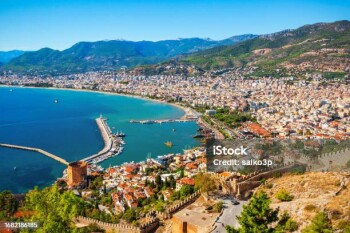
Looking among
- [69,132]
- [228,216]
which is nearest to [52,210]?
[228,216]

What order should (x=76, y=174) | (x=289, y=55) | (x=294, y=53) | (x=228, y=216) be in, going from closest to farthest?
1. (x=228, y=216)
2. (x=76, y=174)
3. (x=294, y=53)
4. (x=289, y=55)

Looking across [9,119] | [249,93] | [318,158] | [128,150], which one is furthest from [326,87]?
[318,158]

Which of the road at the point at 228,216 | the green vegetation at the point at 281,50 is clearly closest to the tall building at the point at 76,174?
the road at the point at 228,216

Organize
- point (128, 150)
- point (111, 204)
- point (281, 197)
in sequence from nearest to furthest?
point (281, 197)
point (111, 204)
point (128, 150)

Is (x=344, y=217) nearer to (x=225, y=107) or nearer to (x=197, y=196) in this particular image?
(x=197, y=196)

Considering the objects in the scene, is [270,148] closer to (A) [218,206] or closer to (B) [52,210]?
(A) [218,206]

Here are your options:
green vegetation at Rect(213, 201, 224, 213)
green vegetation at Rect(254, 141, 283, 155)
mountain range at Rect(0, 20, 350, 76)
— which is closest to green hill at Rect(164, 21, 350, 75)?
mountain range at Rect(0, 20, 350, 76)

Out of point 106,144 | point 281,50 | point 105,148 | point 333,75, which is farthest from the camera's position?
point 281,50
